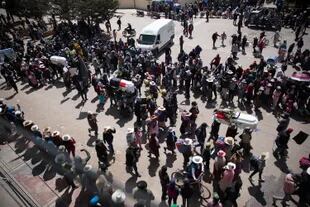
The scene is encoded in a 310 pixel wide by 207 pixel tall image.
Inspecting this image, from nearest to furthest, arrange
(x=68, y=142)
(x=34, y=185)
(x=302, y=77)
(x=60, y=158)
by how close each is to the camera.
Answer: (x=60, y=158) → (x=34, y=185) → (x=68, y=142) → (x=302, y=77)

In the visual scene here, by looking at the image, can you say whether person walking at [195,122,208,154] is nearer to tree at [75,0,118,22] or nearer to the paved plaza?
the paved plaza

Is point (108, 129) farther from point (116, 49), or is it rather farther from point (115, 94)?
point (116, 49)

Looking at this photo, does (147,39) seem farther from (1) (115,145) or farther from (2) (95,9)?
(1) (115,145)

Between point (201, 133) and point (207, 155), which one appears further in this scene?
point (201, 133)

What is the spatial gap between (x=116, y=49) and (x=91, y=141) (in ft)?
31.2

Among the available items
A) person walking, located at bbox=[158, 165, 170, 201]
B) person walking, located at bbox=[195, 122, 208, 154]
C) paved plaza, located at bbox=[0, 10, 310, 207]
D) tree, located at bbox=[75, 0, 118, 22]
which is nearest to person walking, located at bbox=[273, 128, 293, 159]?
paved plaza, located at bbox=[0, 10, 310, 207]

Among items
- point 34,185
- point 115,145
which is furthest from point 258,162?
point 34,185

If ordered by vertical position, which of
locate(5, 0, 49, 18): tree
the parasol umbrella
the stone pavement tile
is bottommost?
the stone pavement tile

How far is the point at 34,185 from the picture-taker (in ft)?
37.6

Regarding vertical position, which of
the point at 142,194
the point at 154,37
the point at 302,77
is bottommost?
the point at 142,194

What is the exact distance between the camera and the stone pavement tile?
10852 millimetres

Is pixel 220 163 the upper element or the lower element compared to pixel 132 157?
upper

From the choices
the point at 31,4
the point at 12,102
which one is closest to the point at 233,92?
the point at 12,102

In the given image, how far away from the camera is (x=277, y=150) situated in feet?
39.8
